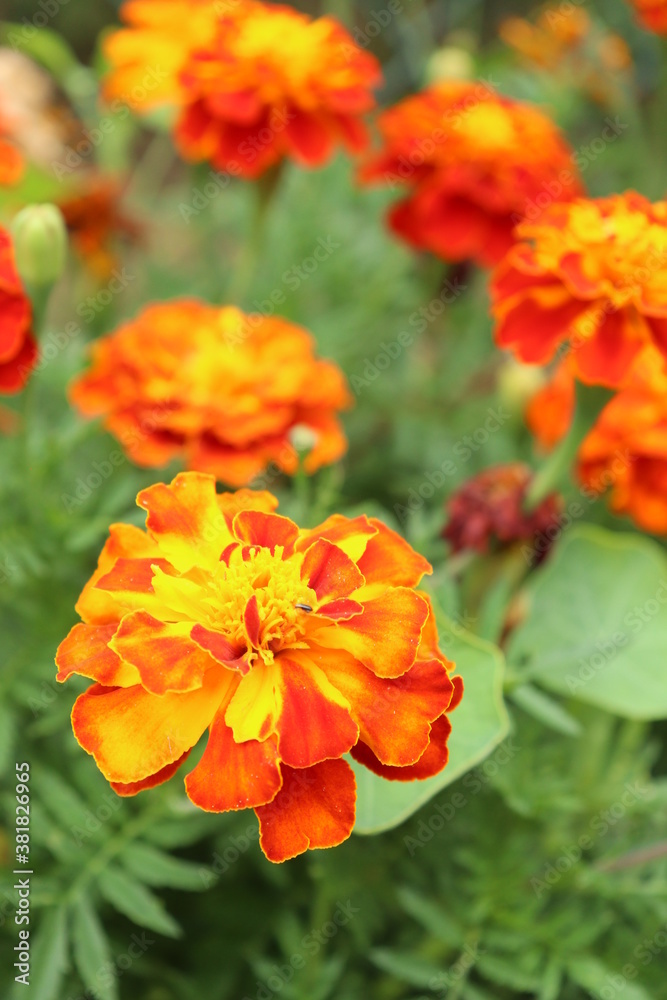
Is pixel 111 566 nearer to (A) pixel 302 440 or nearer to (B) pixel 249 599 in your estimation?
(B) pixel 249 599

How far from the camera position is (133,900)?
586mm

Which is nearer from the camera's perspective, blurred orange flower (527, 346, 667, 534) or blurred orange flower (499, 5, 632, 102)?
blurred orange flower (527, 346, 667, 534)

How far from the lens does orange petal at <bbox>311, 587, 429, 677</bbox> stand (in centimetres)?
42

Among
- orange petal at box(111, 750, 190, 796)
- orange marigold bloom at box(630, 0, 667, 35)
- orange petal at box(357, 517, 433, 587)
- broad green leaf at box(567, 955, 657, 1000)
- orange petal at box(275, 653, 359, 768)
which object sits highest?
orange marigold bloom at box(630, 0, 667, 35)

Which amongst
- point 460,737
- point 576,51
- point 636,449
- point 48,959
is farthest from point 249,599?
point 576,51

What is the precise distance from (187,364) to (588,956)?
51 cm

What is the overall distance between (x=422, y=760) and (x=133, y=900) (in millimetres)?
242

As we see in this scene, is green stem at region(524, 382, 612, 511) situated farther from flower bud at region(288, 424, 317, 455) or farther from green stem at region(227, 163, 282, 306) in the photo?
green stem at region(227, 163, 282, 306)

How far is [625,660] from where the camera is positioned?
0.71 metres

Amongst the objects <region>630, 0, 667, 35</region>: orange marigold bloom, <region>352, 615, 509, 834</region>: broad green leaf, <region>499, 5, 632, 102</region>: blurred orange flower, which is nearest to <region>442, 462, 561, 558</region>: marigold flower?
<region>352, 615, 509, 834</region>: broad green leaf

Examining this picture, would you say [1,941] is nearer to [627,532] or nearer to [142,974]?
[142,974]

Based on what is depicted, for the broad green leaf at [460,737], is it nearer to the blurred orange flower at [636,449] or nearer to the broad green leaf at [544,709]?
the broad green leaf at [544,709]

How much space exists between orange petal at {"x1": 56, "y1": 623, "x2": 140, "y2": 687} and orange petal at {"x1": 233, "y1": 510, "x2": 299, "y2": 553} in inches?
2.8

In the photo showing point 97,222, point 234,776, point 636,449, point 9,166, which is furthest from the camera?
point 97,222
